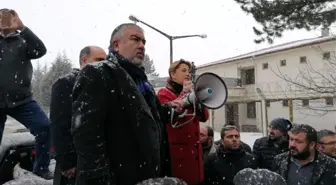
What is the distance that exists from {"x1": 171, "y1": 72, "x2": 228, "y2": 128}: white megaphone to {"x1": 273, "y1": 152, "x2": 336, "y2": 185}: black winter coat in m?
1.21

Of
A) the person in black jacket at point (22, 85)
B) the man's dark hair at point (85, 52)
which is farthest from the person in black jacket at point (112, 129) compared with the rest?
the person in black jacket at point (22, 85)

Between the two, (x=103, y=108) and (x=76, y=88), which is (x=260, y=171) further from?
(x=76, y=88)

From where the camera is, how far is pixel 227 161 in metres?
4.04

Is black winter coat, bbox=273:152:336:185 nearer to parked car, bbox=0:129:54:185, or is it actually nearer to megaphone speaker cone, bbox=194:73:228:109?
megaphone speaker cone, bbox=194:73:228:109

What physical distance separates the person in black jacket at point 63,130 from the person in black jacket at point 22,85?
64 cm

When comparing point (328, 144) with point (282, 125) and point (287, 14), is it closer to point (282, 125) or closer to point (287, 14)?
point (282, 125)

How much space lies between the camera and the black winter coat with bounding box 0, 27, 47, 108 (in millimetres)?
3584

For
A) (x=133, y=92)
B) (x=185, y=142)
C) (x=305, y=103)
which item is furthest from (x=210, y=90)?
(x=305, y=103)

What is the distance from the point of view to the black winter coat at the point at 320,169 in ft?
11.1

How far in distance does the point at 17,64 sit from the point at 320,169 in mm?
3112

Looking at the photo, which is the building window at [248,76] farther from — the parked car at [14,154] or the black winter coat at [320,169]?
the parked car at [14,154]

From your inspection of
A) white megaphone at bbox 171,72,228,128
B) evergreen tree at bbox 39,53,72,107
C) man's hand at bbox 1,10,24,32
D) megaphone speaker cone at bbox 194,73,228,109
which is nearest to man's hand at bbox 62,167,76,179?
white megaphone at bbox 171,72,228,128

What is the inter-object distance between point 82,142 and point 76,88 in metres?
0.35

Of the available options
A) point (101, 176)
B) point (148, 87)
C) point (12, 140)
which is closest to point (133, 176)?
point (101, 176)
